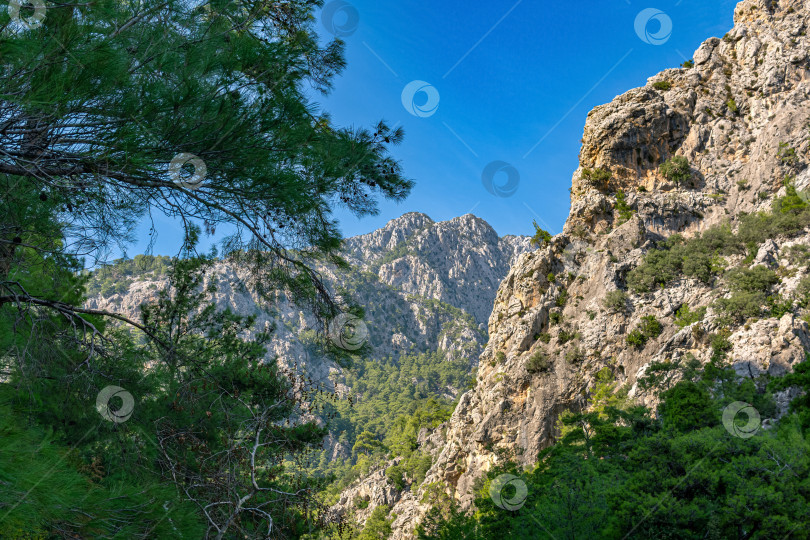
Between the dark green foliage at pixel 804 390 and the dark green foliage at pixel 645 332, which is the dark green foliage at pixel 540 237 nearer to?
the dark green foliage at pixel 645 332

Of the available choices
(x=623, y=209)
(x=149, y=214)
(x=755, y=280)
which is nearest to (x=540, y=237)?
(x=623, y=209)

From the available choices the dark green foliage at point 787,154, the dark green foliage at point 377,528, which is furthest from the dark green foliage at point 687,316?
the dark green foliage at point 377,528

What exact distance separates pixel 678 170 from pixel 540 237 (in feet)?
27.6

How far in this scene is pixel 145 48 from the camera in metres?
3.02

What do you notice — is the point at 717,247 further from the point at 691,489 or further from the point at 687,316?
the point at 691,489

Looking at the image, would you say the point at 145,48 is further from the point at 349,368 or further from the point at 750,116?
the point at 750,116

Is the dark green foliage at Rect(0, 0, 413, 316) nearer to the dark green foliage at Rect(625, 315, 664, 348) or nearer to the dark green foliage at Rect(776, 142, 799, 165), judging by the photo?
the dark green foliage at Rect(625, 315, 664, 348)

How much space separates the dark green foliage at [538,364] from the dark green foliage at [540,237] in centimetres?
765

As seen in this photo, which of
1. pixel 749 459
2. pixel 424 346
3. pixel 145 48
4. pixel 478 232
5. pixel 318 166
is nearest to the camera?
pixel 145 48

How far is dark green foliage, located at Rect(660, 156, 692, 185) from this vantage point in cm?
2469

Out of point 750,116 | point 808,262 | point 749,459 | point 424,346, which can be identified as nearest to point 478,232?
point 424,346

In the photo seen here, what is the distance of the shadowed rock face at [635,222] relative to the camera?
20656 millimetres

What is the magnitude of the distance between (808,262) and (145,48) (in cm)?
2129

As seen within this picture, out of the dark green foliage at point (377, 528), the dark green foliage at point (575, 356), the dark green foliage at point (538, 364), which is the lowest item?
the dark green foliage at point (377, 528)
